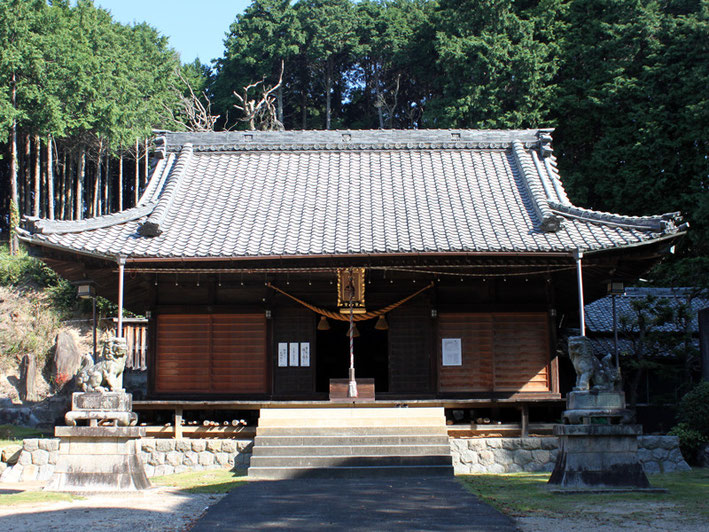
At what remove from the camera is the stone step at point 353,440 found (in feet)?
42.6

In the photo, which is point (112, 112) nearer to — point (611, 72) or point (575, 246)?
point (611, 72)

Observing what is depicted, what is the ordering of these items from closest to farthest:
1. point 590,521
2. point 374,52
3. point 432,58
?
point 590,521
point 432,58
point 374,52

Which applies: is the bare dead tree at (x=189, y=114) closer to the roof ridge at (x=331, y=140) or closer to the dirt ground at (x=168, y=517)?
the roof ridge at (x=331, y=140)

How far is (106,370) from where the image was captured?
11.3 m

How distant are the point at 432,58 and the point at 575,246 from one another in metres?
26.8

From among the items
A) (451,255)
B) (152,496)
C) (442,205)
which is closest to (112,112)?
(442,205)

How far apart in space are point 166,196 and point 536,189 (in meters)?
9.00

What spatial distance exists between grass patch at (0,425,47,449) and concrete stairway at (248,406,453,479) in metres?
7.12

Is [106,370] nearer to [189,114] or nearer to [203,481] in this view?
[203,481]

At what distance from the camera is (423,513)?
8391 millimetres

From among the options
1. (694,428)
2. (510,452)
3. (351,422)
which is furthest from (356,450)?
(694,428)

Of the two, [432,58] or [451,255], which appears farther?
[432,58]

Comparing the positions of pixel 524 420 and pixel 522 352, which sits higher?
pixel 522 352

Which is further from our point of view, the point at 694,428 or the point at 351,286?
the point at 351,286
